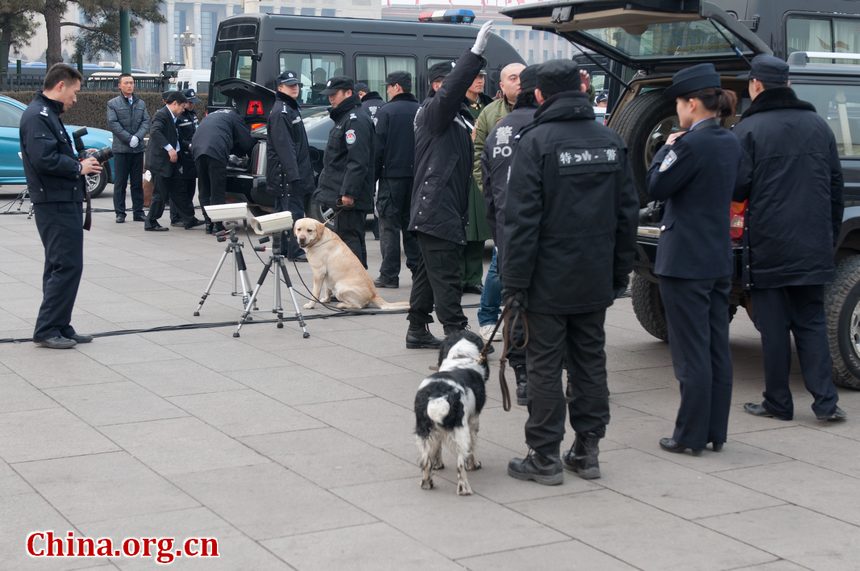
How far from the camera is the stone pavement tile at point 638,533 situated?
443 cm

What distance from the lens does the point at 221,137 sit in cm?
1393

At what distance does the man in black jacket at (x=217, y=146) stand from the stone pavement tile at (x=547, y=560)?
1016cm

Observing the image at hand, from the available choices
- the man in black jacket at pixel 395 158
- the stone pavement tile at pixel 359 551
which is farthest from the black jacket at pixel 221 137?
the stone pavement tile at pixel 359 551

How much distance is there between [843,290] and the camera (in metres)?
7.02

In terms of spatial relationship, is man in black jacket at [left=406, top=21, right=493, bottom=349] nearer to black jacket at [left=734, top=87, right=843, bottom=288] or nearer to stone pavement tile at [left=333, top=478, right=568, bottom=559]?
black jacket at [left=734, top=87, right=843, bottom=288]

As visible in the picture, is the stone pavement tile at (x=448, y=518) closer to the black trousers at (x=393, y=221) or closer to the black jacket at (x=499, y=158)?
the black jacket at (x=499, y=158)

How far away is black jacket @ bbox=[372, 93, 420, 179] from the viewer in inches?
418

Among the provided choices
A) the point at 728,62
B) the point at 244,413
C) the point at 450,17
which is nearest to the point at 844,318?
the point at 728,62

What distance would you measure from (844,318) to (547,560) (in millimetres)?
3422

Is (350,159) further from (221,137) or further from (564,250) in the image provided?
(564,250)

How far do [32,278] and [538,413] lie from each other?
7.58 meters

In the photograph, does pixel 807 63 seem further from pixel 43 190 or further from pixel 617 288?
pixel 43 190

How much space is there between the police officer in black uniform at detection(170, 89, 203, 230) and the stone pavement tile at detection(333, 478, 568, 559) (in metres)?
10.7

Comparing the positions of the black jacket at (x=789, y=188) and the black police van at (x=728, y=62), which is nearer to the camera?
the black jacket at (x=789, y=188)
